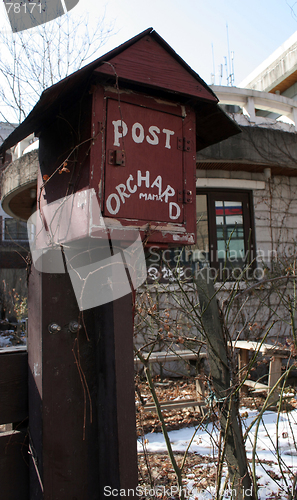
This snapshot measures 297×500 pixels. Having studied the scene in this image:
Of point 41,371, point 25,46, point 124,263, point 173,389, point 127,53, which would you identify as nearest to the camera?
point 41,371

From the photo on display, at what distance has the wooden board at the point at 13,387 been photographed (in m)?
1.27

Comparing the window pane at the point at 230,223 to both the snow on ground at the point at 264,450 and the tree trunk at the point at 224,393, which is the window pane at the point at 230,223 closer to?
→ the snow on ground at the point at 264,450

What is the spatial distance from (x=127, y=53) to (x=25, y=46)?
5949mm

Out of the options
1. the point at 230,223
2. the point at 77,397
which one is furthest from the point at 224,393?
the point at 230,223

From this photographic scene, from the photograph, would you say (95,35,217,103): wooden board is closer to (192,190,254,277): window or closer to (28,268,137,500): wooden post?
(28,268,137,500): wooden post

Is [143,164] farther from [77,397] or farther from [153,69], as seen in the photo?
A: [77,397]

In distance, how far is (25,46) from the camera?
643 cm

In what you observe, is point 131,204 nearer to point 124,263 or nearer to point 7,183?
point 124,263

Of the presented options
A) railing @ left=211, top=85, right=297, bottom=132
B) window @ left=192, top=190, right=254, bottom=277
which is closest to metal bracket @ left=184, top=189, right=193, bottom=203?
window @ left=192, top=190, right=254, bottom=277

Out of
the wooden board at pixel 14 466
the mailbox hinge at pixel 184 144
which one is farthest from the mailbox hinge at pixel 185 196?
the wooden board at pixel 14 466

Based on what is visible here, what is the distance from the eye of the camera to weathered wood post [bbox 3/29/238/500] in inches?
47.3

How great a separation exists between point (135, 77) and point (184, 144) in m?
0.37

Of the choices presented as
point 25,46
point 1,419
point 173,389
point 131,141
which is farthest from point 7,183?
point 1,419

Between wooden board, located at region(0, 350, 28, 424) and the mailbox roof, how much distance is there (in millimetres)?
926
